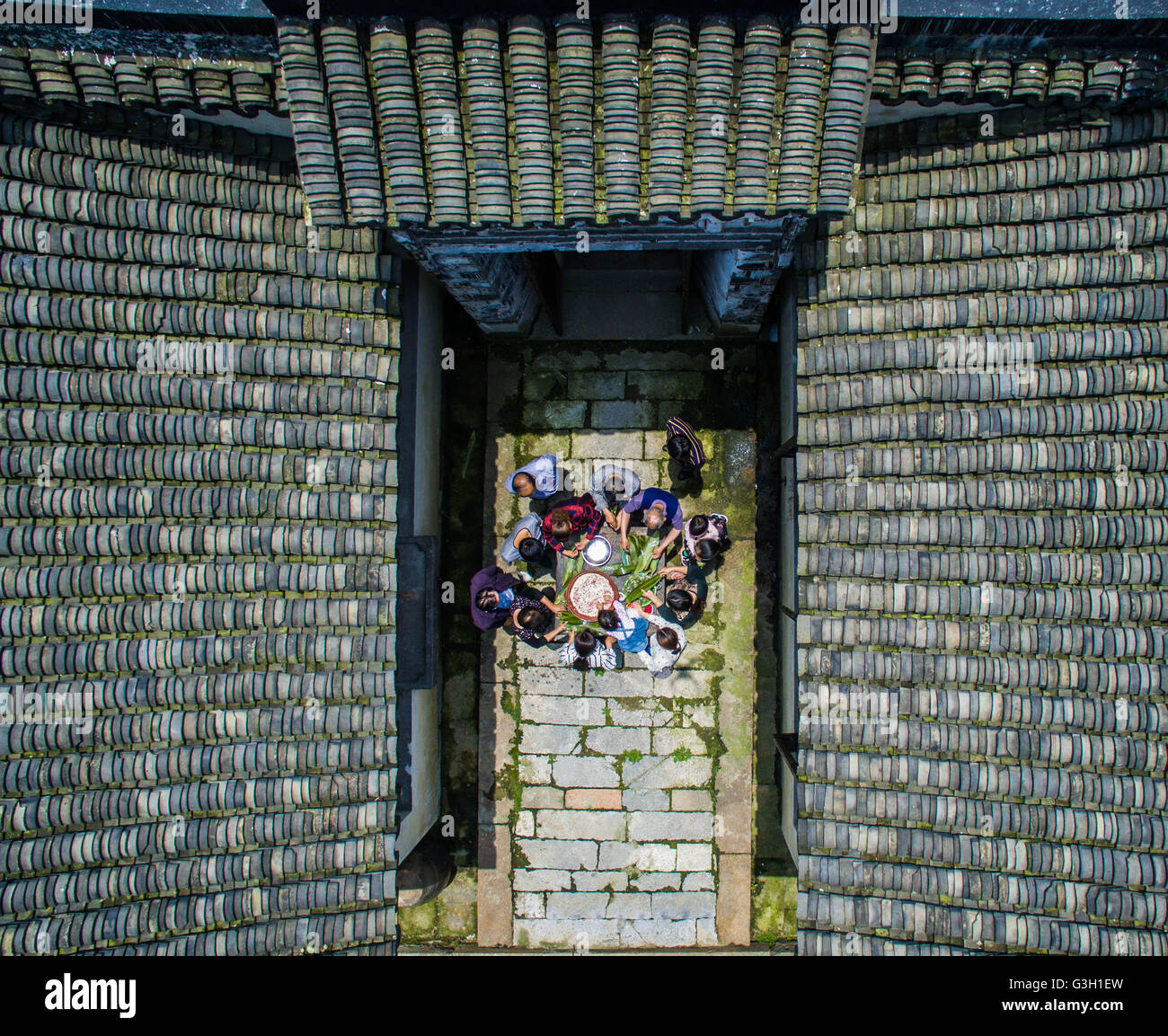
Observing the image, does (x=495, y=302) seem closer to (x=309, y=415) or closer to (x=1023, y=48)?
(x=309, y=415)

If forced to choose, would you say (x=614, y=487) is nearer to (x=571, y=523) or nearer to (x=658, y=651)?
(x=571, y=523)

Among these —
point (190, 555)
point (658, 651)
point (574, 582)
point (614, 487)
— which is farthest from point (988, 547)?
point (190, 555)

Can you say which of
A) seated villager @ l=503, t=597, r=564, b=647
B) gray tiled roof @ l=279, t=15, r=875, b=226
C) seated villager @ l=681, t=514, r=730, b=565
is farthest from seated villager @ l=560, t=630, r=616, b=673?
gray tiled roof @ l=279, t=15, r=875, b=226

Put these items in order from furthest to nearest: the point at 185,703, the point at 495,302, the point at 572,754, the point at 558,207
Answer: the point at 572,754 → the point at 495,302 → the point at 185,703 → the point at 558,207

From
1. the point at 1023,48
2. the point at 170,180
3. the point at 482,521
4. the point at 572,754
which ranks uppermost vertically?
the point at 1023,48

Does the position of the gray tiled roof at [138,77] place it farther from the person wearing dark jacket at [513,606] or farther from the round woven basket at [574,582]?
the round woven basket at [574,582]

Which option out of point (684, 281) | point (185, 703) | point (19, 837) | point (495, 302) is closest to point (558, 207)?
point (495, 302)
